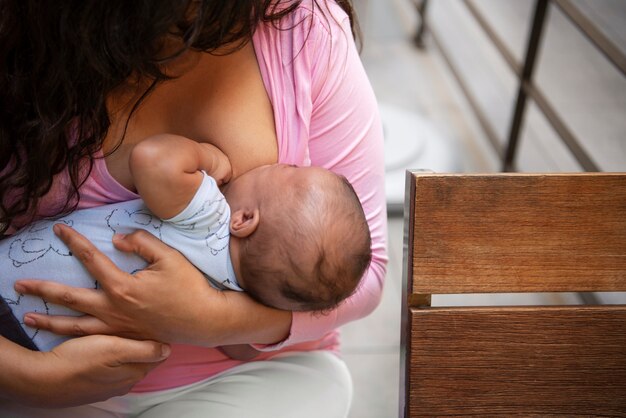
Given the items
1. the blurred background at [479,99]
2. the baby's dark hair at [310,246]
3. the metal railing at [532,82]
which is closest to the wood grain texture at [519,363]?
the baby's dark hair at [310,246]

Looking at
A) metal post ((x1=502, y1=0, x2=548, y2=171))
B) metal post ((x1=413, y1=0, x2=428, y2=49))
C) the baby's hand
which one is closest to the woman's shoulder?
the baby's hand

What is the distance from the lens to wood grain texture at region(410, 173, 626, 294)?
3.04ft

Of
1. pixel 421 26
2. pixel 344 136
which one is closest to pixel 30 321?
pixel 344 136

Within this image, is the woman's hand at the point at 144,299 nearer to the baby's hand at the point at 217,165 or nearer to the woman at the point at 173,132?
the woman at the point at 173,132

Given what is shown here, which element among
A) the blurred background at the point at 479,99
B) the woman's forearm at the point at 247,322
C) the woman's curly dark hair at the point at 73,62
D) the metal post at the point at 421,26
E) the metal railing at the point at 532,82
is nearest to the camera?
the woman's curly dark hair at the point at 73,62

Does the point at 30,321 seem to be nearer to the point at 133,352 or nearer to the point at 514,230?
the point at 133,352

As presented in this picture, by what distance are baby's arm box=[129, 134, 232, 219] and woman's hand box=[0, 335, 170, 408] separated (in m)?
0.18

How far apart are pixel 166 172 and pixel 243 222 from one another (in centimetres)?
13

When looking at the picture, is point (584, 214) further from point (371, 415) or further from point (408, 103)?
point (408, 103)

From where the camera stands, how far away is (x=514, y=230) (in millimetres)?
937

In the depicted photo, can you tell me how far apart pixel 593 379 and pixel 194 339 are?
52cm

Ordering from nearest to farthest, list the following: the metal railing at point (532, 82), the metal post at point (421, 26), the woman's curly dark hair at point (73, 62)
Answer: the woman's curly dark hair at point (73, 62) < the metal railing at point (532, 82) < the metal post at point (421, 26)

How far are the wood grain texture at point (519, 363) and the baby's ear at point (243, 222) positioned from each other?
24 centimetres

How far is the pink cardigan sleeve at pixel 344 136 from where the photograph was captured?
3.59 feet
